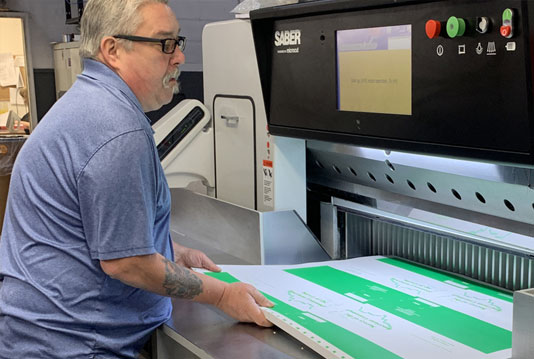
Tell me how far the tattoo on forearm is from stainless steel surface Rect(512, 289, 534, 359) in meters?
0.61

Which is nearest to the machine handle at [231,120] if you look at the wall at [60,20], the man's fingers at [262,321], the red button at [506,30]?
the man's fingers at [262,321]

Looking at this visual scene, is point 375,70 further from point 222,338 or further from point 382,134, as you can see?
point 222,338

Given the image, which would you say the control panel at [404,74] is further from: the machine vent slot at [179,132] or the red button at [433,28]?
the machine vent slot at [179,132]

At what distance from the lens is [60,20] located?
4645 mm

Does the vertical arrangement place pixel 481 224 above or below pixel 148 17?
below

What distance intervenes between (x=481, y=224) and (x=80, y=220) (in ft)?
2.59

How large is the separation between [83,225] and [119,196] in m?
0.11

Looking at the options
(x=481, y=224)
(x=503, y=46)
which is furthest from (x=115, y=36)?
(x=481, y=224)

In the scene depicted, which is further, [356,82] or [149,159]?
[356,82]

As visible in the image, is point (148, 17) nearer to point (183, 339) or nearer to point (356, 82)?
point (356, 82)

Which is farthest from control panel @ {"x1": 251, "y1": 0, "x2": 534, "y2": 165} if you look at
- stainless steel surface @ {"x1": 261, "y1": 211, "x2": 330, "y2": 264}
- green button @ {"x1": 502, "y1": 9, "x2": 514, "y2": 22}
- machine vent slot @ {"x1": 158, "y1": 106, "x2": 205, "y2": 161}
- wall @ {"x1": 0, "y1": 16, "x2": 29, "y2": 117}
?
wall @ {"x1": 0, "y1": 16, "x2": 29, "y2": 117}

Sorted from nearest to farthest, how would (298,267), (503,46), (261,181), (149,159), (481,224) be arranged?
(503,46) → (149,159) → (481,224) → (298,267) → (261,181)

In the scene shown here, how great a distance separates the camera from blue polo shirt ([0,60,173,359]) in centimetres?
116

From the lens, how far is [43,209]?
124 cm
